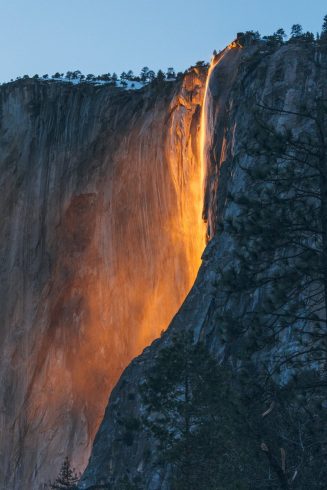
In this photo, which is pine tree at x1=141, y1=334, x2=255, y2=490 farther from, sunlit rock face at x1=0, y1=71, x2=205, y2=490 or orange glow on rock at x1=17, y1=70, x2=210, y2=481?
sunlit rock face at x1=0, y1=71, x2=205, y2=490

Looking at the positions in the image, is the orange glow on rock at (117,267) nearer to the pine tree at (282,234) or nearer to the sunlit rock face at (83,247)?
the sunlit rock face at (83,247)

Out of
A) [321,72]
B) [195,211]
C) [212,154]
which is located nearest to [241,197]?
[321,72]

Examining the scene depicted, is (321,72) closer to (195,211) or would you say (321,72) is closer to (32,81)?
(195,211)

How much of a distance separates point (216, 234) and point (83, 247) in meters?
19.1

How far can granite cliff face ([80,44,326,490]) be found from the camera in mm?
33531

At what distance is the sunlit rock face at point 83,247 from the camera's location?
49188 millimetres

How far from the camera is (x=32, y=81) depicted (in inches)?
2379

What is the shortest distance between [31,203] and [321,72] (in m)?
26.2

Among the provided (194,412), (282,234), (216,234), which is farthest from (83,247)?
(282,234)

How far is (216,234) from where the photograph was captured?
120 ft

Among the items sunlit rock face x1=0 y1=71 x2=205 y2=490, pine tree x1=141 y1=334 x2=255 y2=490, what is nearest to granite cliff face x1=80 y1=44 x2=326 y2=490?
pine tree x1=141 y1=334 x2=255 y2=490

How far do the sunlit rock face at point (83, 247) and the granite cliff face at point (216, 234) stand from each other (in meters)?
6.69

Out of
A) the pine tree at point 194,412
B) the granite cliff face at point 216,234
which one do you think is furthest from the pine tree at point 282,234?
the granite cliff face at point 216,234

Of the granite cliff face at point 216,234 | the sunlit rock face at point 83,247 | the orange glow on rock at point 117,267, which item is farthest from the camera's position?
the sunlit rock face at point 83,247
